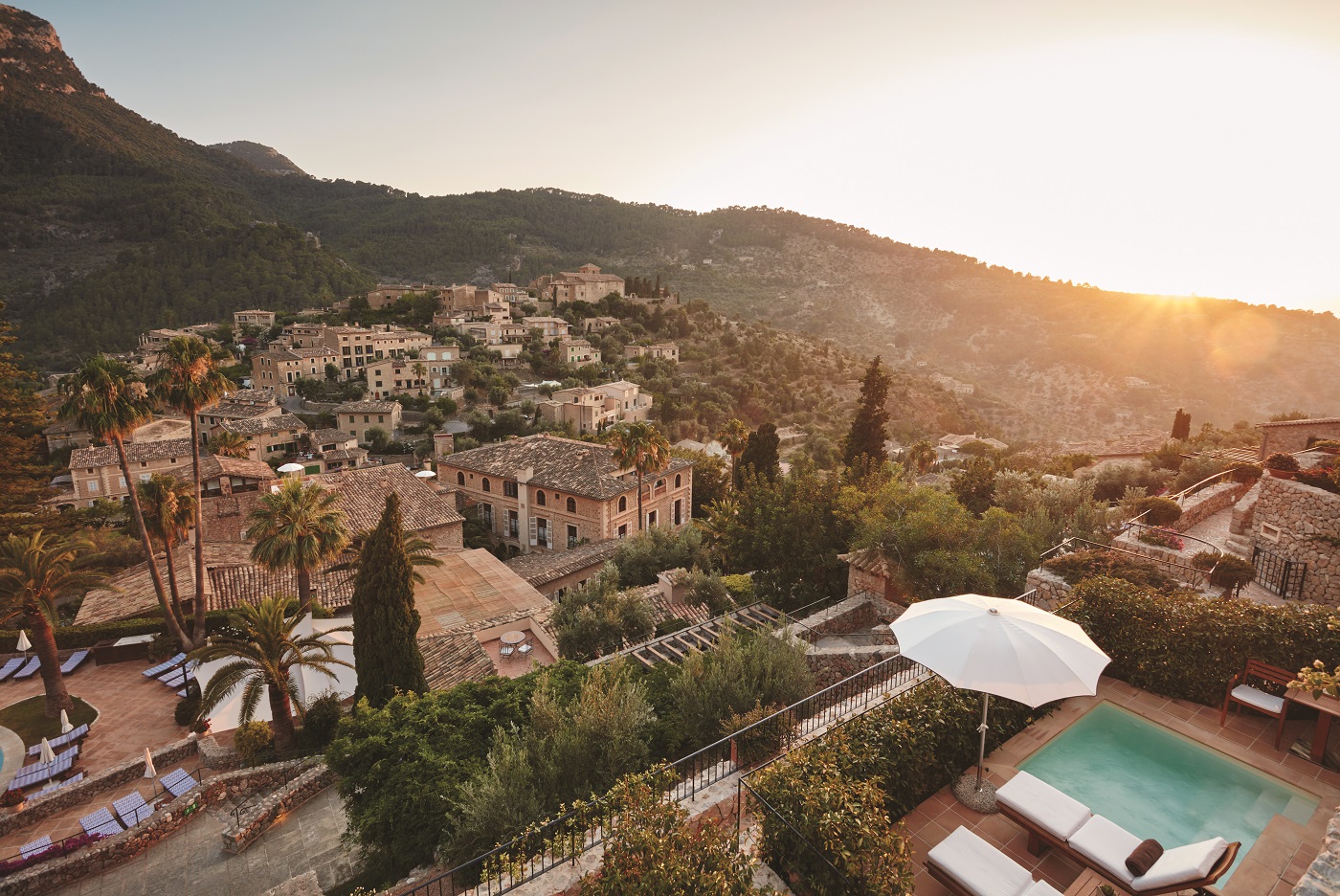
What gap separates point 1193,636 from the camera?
7.93m

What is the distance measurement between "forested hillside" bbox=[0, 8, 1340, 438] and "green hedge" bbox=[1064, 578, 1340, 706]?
79.4 m

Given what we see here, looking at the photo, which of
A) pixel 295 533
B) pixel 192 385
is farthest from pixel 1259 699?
pixel 192 385

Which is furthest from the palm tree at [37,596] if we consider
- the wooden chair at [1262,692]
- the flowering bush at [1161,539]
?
the flowering bush at [1161,539]

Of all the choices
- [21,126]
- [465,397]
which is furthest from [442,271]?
[21,126]

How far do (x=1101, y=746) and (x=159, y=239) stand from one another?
138 metres

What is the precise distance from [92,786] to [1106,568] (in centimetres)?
2169

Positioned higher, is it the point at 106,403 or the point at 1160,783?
the point at 106,403

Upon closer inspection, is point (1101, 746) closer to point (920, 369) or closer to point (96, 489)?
point (96, 489)

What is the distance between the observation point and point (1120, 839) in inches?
201

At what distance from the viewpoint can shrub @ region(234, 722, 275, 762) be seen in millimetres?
13969

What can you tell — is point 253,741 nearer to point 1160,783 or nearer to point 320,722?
point 320,722

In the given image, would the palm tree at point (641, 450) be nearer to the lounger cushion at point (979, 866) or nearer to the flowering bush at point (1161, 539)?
the flowering bush at point (1161, 539)

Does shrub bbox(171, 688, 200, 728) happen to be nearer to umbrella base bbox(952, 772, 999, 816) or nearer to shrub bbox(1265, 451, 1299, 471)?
umbrella base bbox(952, 772, 999, 816)

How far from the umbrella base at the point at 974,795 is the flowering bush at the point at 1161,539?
8.62 metres
